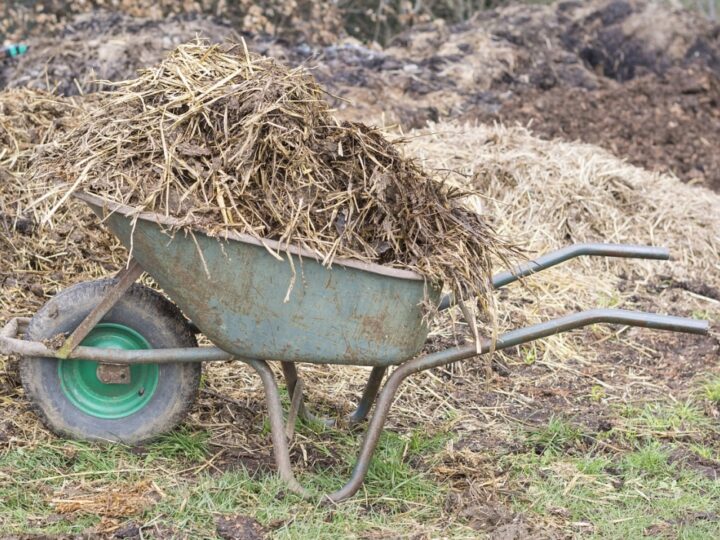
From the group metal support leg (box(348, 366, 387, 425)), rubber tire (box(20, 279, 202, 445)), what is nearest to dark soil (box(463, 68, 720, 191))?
metal support leg (box(348, 366, 387, 425))

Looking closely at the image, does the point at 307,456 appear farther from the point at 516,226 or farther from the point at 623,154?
the point at 623,154

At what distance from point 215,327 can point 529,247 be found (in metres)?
2.90

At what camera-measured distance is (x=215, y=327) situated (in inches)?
127

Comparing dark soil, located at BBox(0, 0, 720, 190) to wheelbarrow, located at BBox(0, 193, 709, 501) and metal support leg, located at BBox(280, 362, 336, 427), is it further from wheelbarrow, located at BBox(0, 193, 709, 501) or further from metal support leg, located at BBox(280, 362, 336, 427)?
wheelbarrow, located at BBox(0, 193, 709, 501)

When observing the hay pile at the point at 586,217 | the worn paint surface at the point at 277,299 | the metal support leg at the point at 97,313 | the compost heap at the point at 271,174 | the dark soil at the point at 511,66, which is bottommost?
the dark soil at the point at 511,66

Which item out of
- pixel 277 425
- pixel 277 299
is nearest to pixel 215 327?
pixel 277 299

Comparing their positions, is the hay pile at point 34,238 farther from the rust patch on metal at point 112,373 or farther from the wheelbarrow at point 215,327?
the rust patch on metal at point 112,373

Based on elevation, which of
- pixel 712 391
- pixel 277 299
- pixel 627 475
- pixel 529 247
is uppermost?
pixel 277 299

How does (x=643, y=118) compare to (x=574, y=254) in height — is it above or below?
below

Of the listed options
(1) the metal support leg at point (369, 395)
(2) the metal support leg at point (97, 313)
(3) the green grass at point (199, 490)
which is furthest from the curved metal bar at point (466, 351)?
(2) the metal support leg at point (97, 313)

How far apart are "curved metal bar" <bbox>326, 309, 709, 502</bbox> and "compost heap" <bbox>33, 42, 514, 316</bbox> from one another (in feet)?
0.59

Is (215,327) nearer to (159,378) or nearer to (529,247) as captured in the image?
(159,378)

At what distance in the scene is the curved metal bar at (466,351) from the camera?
10.6 ft

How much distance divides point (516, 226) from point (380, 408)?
287 centimetres
